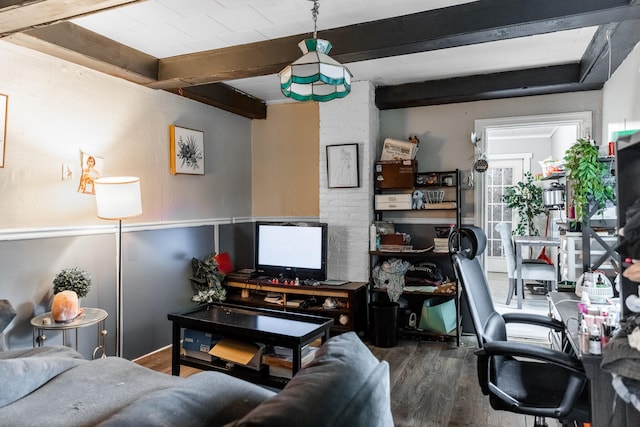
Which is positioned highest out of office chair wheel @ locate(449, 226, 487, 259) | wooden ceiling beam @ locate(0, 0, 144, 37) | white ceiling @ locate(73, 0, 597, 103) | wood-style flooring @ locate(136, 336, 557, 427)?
white ceiling @ locate(73, 0, 597, 103)

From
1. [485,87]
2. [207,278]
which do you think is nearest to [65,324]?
[207,278]

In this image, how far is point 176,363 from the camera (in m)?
2.85

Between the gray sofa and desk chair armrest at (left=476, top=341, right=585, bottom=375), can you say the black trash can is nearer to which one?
desk chair armrest at (left=476, top=341, right=585, bottom=375)

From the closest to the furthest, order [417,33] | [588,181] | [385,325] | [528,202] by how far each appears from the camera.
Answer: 1. [588,181]
2. [417,33]
3. [385,325]
4. [528,202]

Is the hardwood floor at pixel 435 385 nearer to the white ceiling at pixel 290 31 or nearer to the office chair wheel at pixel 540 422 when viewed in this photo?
the office chair wheel at pixel 540 422

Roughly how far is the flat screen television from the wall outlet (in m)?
1.80

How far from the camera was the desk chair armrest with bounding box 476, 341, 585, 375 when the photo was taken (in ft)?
5.34

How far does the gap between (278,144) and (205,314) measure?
242cm

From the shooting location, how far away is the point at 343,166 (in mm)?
4199

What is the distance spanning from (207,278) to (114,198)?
1.41 metres

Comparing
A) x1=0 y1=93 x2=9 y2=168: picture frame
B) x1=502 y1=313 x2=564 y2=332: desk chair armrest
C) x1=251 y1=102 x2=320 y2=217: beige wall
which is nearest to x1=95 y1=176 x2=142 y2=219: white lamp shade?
x1=0 y1=93 x2=9 y2=168: picture frame

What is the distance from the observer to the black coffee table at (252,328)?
2.46 meters

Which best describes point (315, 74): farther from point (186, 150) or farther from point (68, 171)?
point (186, 150)

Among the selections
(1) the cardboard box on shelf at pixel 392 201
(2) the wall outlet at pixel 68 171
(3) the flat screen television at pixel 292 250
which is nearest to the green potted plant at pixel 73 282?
(2) the wall outlet at pixel 68 171
